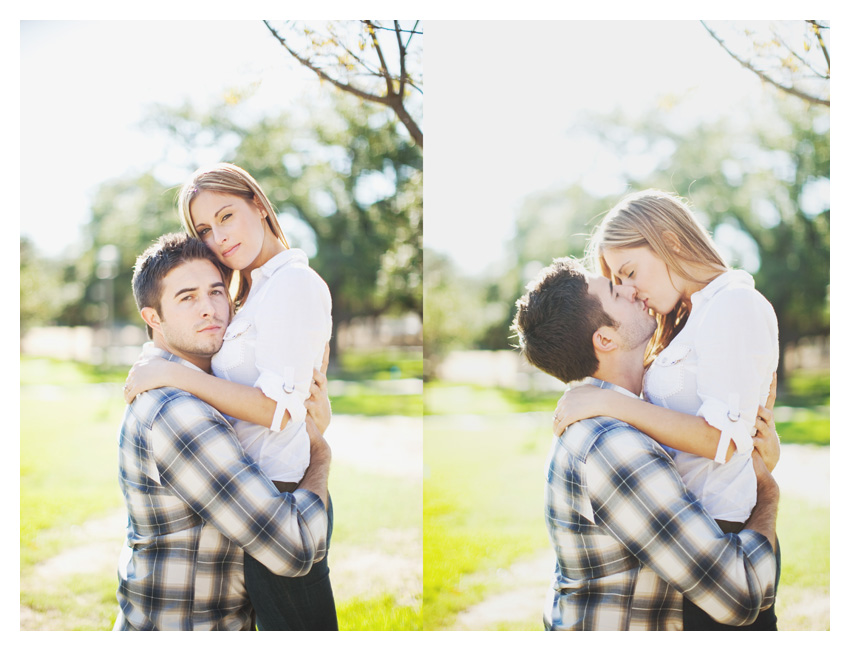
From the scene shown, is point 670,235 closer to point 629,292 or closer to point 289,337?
point 629,292

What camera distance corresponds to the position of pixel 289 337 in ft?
7.23

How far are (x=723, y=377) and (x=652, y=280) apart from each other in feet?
1.31

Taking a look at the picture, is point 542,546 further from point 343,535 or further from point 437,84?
point 437,84

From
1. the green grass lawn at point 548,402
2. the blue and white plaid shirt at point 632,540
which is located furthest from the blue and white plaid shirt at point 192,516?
the green grass lawn at point 548,402

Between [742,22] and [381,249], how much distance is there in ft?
27.5

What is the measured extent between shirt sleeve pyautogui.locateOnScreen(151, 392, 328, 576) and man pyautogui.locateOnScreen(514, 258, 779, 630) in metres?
0.82

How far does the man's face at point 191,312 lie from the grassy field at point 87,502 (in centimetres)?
156

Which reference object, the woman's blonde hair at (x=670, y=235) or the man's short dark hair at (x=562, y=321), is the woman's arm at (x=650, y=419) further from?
the woman's blonde hair at (x=670, y=235)

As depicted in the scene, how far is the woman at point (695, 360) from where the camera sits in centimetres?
Result: 215

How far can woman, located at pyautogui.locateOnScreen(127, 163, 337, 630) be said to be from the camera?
2.20m

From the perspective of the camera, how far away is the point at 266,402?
2.21 m

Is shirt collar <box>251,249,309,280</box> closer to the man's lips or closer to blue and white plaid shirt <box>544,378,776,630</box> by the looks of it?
the man's lips

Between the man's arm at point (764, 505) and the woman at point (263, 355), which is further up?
the woman at point (263, 355)

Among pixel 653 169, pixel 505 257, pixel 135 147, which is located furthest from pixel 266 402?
pixel 505 257
